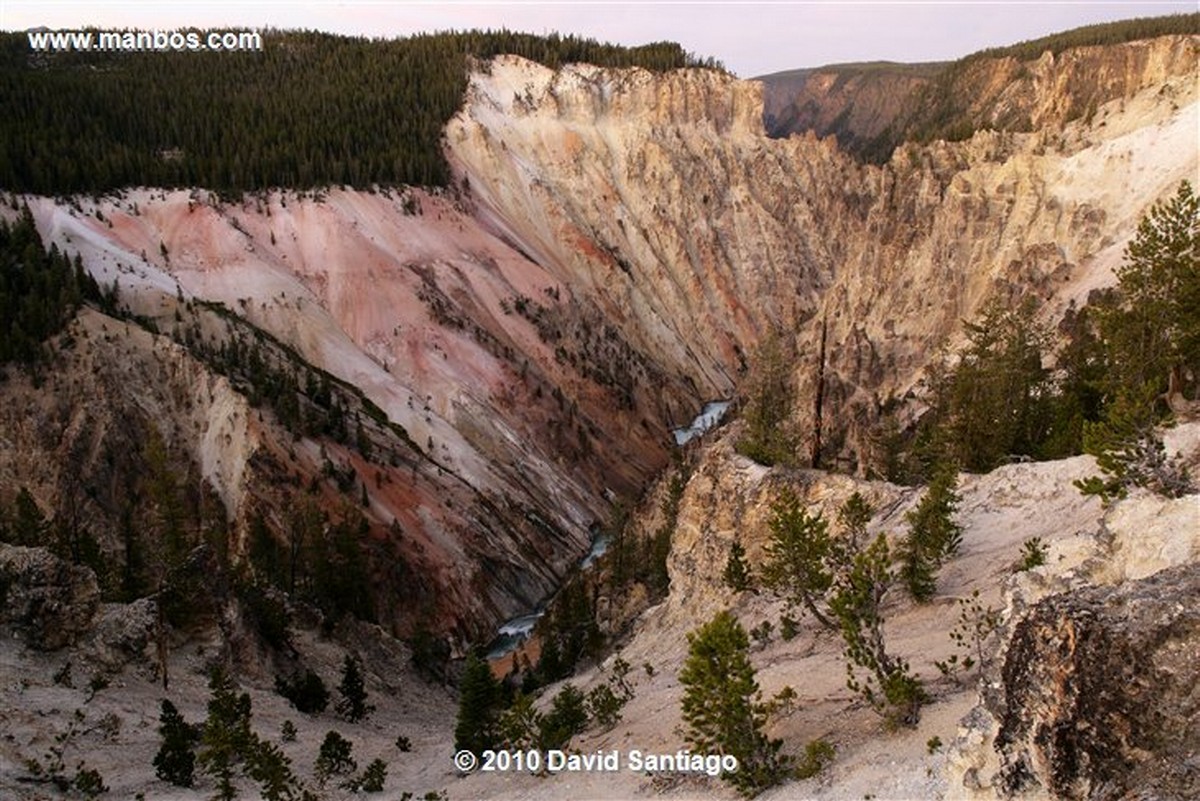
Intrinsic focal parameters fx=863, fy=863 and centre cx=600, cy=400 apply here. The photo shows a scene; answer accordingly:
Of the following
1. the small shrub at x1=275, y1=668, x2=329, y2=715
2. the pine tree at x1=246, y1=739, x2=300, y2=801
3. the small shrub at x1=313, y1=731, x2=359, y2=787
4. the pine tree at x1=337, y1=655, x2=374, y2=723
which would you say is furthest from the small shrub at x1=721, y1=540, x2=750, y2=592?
the small shrub at x1=275, y1=668, x2=329, y2=715

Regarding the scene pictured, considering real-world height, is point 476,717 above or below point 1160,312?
below

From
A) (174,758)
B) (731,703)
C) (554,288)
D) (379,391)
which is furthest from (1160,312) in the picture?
(554,288)

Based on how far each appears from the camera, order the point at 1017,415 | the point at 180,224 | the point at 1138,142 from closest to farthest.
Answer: the point at 1017,415, the point at 1138,142, the point at 180,224

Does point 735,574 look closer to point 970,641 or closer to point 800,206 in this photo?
point 970,641

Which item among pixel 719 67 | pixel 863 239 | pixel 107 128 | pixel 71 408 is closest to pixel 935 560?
pixel 71 408

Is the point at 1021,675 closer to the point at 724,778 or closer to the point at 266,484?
the point at 724,778

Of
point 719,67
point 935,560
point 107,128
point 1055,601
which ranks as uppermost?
point 719,67

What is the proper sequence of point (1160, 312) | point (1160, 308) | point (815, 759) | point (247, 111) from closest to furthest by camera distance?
point (815, 759), point (1160, 308), point (1160, 312), point (247, 111)
